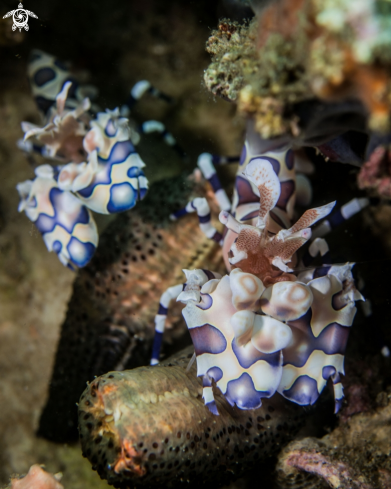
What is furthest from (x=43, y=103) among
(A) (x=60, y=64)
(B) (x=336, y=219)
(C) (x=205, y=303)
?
(B) (x=336, y=219)

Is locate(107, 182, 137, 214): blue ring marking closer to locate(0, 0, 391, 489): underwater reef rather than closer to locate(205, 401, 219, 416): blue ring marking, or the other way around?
locate(0, 0, 391, 489): underwater reef

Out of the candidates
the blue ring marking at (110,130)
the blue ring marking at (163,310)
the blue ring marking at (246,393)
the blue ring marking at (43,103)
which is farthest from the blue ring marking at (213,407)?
the blue ring marking at (43,103)

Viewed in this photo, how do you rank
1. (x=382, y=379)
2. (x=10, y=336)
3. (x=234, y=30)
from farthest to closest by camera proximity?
(x=10, y=336) → (x=382, y=379) → (x=234, y=30)

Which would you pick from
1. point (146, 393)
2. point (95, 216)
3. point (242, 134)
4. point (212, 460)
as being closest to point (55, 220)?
point (95, 216)

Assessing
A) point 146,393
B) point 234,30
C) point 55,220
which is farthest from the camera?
point 55,220

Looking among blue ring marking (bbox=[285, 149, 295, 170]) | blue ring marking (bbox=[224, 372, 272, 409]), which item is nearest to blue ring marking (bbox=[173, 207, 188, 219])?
blue ring marking (bbox=[285, 149, 295, 170])

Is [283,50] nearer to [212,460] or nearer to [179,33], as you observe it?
[212,460]
